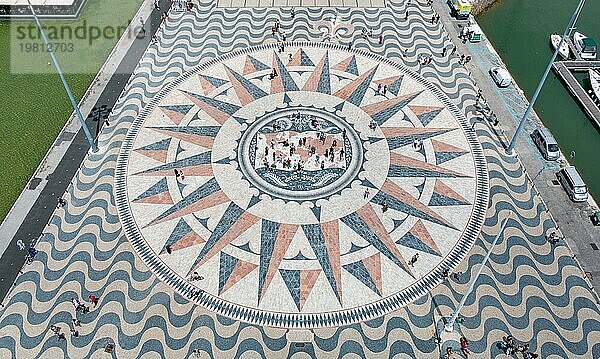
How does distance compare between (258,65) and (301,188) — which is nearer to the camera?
(301,188)

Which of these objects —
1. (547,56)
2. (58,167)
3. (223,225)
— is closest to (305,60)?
(223,225)

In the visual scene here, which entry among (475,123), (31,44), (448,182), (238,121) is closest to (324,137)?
(238,121)

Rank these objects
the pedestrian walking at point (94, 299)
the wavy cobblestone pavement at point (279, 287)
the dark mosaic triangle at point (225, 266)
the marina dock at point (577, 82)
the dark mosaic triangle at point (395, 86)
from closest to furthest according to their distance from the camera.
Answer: the wavy cobblestone pavement at point (279, 287) < the pedestrian walking at point (94, 299) < the dark mosaic triangle at point (225, 266) < the dark mosaic triangle at point (395, 86) < the marina dock at point (577, 82)

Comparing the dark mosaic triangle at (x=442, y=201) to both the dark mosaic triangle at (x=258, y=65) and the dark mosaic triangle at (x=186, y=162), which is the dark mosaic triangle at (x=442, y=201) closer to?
the dark mosaic triangle at (x=186, y=162)

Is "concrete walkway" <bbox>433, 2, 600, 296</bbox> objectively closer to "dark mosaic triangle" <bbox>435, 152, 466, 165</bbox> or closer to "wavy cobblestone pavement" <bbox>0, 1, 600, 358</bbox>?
"wavy cobblestone pavement" <bbox>0, 1, 600, 358</bbox>

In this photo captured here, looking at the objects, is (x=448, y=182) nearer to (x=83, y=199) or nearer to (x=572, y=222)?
(x=572, y=222)

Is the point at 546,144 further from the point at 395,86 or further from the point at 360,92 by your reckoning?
the point at 360,92

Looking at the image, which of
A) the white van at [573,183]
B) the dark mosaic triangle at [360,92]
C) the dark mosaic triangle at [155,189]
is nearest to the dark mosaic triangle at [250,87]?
the dark mosaic triangle at [360,92]
